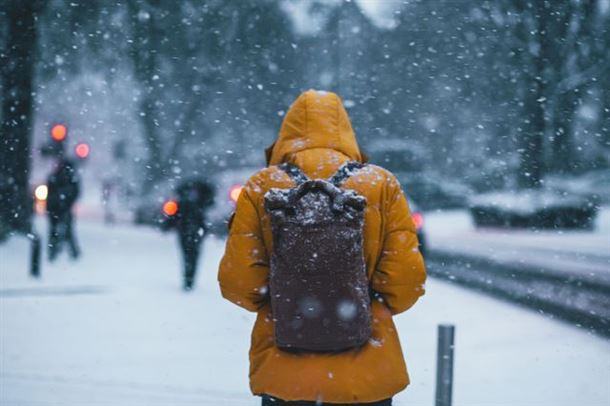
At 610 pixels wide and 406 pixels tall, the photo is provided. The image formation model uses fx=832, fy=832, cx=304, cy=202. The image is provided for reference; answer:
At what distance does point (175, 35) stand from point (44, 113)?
5.44 metres

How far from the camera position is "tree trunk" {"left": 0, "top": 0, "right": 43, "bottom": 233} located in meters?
15.2

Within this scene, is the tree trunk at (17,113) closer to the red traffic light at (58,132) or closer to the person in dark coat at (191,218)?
the red traffic light at (58,132)

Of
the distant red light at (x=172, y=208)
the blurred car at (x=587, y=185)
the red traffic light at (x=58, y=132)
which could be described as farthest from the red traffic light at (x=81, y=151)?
the blurred car at (x=587, y=185)

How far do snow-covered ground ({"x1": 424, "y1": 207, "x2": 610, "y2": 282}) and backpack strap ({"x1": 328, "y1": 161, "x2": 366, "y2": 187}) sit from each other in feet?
39.9

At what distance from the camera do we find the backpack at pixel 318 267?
252cm

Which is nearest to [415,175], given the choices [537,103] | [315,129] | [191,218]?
[537,103]

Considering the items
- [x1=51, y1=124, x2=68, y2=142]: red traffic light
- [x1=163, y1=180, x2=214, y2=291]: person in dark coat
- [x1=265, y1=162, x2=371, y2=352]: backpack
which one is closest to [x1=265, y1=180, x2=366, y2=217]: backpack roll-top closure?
[x1=265, y1=162, x2=371, y2=352]: backpack

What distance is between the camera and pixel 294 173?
2682 millimetres

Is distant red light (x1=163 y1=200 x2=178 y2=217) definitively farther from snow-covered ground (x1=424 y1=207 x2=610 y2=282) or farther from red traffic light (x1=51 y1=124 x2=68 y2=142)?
snow-covered ground (x1=424 y1=207 x2=610 y2=282)

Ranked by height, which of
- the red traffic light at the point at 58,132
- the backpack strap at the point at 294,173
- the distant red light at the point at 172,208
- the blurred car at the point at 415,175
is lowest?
the backpack strap at the point at 294,173

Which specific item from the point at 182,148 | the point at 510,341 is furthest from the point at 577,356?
the point at 182,148

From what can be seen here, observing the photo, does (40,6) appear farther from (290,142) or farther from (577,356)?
(290,142)

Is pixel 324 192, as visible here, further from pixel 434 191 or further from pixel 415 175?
pixel 434 191

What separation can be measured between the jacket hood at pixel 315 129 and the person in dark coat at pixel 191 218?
762 centimetres
